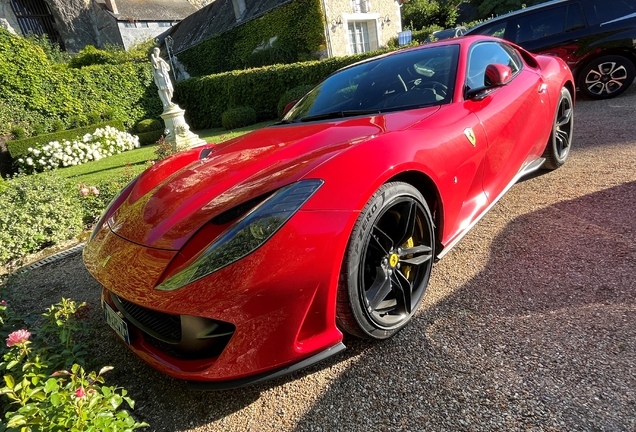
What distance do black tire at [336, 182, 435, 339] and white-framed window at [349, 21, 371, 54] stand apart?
2057 cm

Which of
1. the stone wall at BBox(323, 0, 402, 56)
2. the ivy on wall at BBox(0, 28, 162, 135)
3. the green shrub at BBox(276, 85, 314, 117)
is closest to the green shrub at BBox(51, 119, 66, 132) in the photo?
the ivy on wall at BBox(0, 28, 162, 135)

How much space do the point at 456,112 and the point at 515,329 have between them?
1205mm

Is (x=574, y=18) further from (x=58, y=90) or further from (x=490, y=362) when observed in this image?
(x=58, y=90)

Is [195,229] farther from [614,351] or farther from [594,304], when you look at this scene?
[594,304]

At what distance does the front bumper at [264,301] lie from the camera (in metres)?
1.35

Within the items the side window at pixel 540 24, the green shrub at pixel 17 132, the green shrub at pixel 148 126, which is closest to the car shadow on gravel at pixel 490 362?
the side window at pixel 540 24

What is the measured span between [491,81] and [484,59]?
408mm

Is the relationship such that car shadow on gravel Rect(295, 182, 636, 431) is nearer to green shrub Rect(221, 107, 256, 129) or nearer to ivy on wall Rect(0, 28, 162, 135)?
green shrub Rect(221, 107, 256, 129)

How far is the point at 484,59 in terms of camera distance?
2.78 metres

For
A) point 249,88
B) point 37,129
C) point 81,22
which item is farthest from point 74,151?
point 81,22

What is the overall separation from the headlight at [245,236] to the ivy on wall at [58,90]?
17.3 meters

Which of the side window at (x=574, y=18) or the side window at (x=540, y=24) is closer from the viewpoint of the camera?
the side window at (x=574, y=18)

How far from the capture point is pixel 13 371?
1656 millimetres

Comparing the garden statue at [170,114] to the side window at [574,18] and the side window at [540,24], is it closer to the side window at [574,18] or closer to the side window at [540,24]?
the side window at [540,24]
